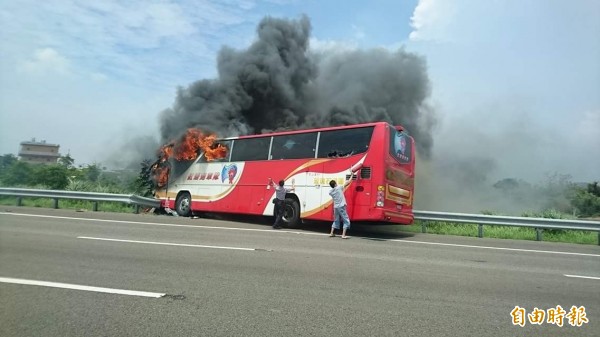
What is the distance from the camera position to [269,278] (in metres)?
6.33

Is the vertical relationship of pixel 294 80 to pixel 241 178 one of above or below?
above

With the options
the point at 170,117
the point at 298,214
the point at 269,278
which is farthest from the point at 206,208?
the point at 269,278

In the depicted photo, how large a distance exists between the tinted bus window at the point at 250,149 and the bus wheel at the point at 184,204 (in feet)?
8.67

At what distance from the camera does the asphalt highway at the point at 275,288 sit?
4395 millimetres

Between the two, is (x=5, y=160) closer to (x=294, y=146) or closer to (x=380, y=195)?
(x=294, y=146)

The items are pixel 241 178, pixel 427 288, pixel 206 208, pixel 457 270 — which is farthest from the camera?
pixel 206 208

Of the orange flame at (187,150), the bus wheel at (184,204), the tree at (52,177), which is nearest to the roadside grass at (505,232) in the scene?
the orange flame at (187,150)

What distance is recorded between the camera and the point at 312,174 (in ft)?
44.6

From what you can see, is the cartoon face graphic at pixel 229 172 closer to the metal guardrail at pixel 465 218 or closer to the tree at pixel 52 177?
the metal guardrail at pixel 465 218

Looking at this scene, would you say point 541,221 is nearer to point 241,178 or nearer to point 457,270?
point 457,270

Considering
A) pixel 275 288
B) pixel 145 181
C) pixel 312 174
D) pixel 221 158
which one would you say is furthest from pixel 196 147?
pixel 275 288

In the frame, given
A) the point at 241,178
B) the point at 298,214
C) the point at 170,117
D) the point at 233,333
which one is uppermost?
the point at 170,117

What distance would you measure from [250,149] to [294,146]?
1950mm

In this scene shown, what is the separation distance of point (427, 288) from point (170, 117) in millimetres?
17640
